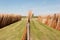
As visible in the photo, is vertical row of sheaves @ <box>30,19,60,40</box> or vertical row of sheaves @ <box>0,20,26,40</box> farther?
vertical row of sheaves @ <box>30,19,60,40</box>

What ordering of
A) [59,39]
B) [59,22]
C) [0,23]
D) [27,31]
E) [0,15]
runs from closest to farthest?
[27,31] < [59,39] < [59,22] < [0,23] < [0,15]

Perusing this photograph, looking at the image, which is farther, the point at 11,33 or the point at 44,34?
the point at 11,33

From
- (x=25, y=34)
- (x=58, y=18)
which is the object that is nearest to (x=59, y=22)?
(x=58, y=18)

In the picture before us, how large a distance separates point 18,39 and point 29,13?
7607 millimetres

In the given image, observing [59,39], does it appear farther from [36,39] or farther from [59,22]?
[59,22]

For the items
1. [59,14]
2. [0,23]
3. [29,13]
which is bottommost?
[0,23]

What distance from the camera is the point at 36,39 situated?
10.7m

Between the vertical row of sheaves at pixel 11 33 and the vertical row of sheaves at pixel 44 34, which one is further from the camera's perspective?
the vertical row of sheaves at pixel 44 34

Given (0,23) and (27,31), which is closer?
(27,31)

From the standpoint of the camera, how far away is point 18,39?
34.1 feet

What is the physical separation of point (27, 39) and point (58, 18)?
59.0ft

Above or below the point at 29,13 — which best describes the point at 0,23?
below

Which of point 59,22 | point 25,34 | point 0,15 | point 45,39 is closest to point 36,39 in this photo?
point 45,39

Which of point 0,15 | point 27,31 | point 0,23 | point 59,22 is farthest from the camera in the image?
point 0,15
